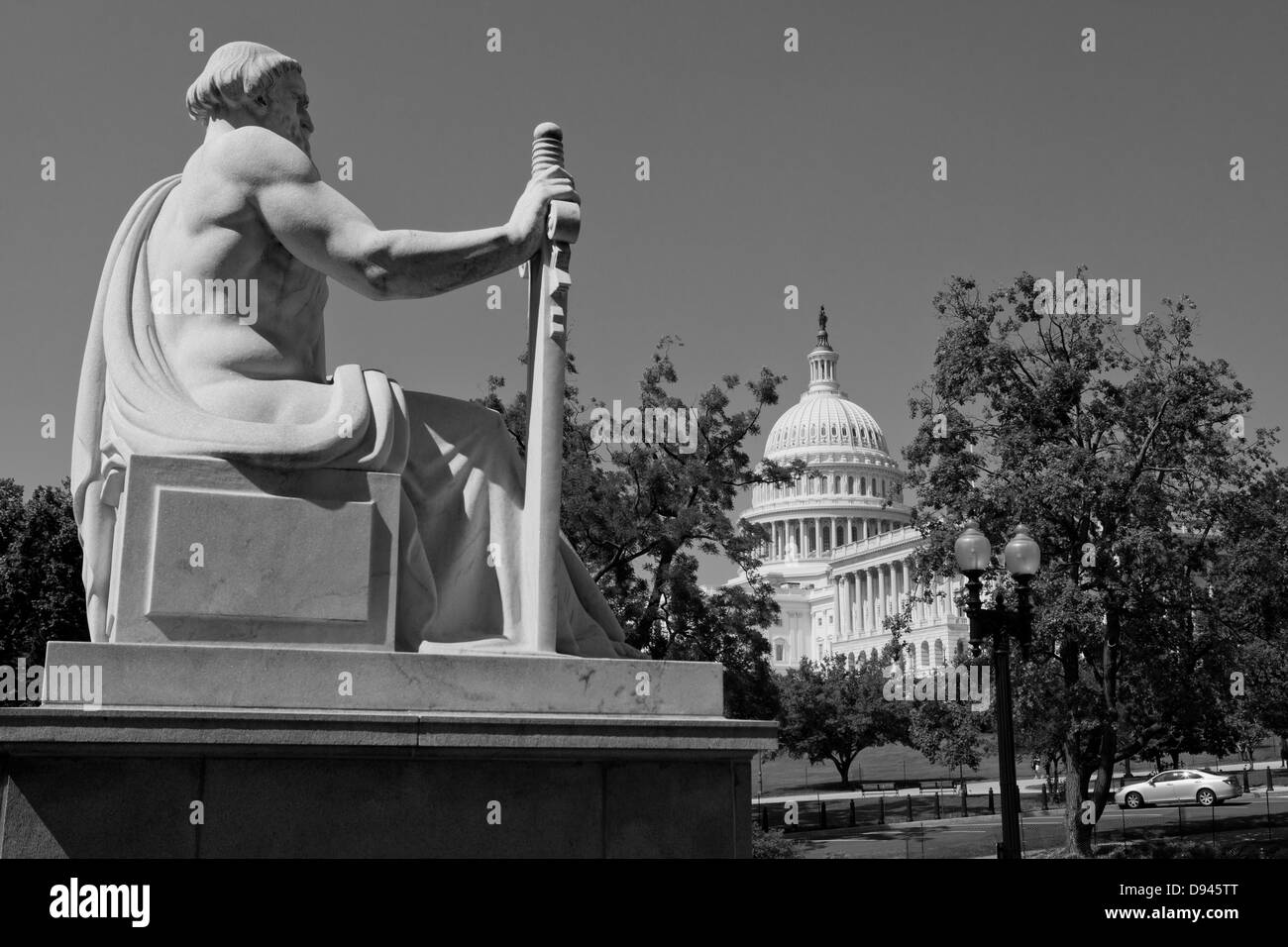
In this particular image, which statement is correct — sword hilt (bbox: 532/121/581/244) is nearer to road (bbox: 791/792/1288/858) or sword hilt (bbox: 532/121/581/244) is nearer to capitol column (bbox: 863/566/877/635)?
road (bbox: 791/792/1288/858)

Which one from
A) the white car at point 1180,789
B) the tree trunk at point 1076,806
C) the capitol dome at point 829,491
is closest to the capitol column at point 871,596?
the capitol dome at point 829,491

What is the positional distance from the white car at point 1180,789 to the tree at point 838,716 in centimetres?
1684

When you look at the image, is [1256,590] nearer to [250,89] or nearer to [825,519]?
[250,89]

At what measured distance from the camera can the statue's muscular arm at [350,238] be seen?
298 inches

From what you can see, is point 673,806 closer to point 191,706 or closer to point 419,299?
point 191,706

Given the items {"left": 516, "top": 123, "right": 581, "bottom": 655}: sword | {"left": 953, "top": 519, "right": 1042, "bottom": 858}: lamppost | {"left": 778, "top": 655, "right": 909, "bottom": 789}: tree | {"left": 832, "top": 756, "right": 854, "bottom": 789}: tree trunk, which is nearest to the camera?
{"left": 516, "top": 123, "right": 581, "bottom": 655}: sword

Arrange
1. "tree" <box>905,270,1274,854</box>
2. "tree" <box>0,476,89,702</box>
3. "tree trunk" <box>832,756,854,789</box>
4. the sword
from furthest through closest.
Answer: "tree trunk" <box>832,756,854,789</box>
"tree" <box>0,476,89,702</box>
"tree" <box>905,270,1274,854</box>
the sword

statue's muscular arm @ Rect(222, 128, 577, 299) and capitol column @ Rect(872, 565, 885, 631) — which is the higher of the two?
capitol column @ Rect(872, 565, 885, 631)

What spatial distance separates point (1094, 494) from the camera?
25.0 meters

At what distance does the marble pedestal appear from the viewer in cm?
618

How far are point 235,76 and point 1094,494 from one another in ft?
66.7

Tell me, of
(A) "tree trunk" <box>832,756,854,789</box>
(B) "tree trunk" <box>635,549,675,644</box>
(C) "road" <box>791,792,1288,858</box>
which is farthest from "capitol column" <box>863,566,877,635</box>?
(B) "tree trunk" <box>635,549,675,644</box>

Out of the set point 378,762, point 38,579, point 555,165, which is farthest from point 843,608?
point 378,762

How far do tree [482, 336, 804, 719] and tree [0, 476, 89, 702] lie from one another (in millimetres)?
13163
